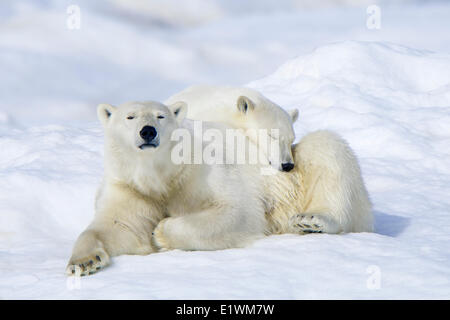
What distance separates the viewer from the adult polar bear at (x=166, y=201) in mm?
3320

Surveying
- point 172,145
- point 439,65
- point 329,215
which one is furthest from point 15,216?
point 439,65

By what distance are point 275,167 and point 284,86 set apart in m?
5.98

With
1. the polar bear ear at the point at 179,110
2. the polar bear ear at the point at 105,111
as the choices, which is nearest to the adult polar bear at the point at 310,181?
the polar bear ear at the point at 179,110

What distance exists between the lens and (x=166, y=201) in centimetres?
356

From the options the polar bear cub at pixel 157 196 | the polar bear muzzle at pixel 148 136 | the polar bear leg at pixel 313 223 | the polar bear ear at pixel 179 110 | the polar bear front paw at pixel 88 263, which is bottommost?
the polar bear front paw at pixel 88 263

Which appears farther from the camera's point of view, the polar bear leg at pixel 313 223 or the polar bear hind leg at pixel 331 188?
the polar bear hind leg at pixel 331 188

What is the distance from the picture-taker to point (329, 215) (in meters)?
3.75

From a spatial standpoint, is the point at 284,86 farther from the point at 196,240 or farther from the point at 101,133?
the point at 196,240

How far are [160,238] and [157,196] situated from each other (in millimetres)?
269

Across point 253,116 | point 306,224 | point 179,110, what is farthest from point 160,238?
point 253,116

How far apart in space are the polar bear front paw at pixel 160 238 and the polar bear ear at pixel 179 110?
669 millimetres

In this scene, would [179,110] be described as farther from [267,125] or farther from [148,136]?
[267,125]

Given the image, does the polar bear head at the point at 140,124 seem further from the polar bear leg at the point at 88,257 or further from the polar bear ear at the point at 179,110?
the polar bear leg at the point at 88,257

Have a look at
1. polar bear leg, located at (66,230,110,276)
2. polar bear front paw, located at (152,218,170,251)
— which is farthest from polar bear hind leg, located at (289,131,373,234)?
polar bear leg, located at (66,230,110,276)
